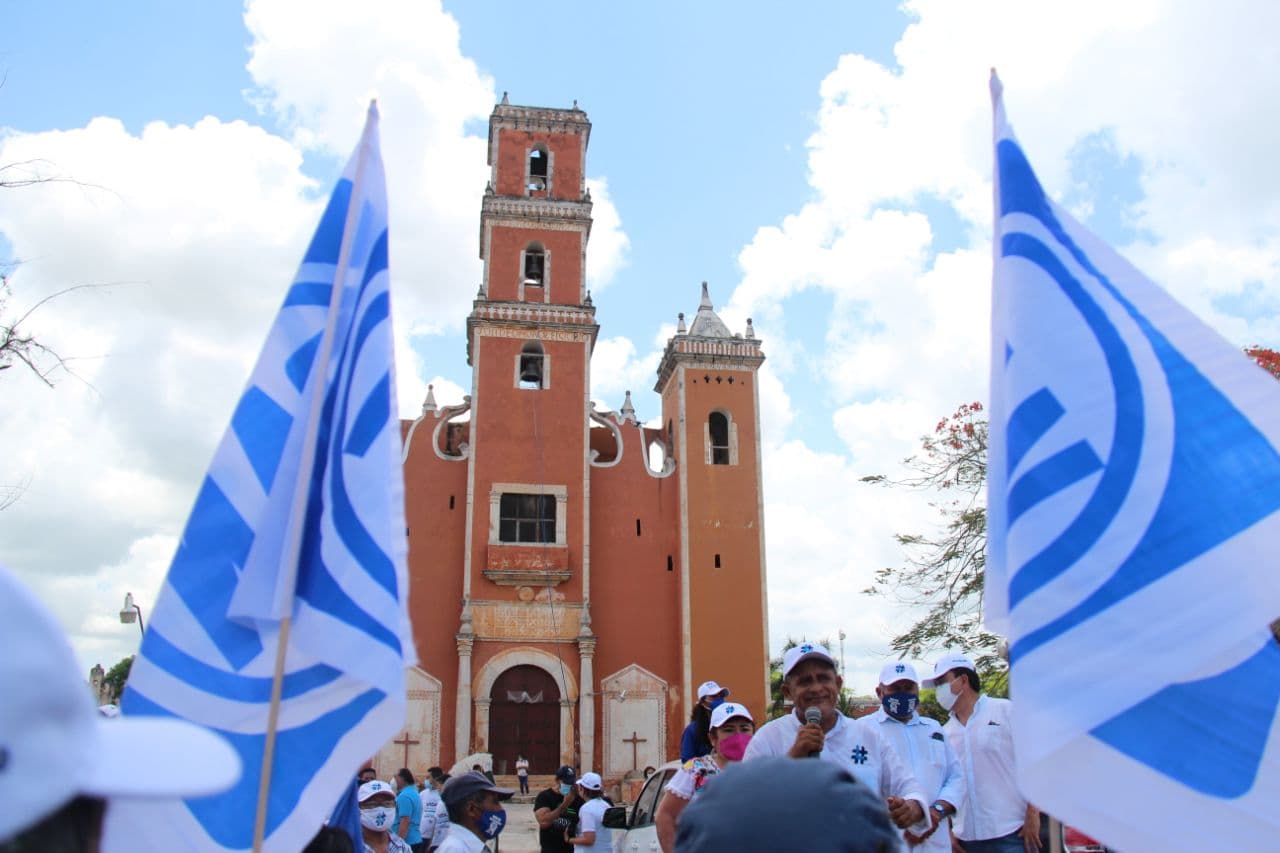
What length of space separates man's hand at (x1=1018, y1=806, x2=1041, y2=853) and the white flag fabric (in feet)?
7.27

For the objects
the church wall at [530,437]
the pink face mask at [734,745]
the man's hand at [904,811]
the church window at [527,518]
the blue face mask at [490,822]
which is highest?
the church wall at [530,437]

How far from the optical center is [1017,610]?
98.0 inches

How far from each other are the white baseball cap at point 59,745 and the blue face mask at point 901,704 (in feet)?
12.4

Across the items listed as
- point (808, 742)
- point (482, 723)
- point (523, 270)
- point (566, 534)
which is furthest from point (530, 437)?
point (808, 742)

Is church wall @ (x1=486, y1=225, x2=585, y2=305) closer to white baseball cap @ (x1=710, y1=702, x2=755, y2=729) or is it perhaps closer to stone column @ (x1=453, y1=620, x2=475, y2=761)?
stone column @ (x1=453, y1=620, x2=475, y2=761)

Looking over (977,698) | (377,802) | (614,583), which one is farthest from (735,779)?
(614,583)

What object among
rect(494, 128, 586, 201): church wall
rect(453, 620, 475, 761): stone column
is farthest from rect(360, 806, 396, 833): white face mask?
rect(494, 128, 586, 201): church wall

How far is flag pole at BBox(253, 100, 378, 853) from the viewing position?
2584mm

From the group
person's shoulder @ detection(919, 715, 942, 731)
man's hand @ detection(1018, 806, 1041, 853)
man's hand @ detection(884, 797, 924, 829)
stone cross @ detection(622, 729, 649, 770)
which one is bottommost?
stone cross @ detection(622, 729, 649, 770)

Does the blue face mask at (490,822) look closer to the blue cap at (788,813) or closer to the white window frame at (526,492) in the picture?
the blue cap at (788,813)

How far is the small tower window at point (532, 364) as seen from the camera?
2295 cm

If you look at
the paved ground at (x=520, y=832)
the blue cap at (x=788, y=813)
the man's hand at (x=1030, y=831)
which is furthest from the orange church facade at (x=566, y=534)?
the blue cap at (x=788, y=813)

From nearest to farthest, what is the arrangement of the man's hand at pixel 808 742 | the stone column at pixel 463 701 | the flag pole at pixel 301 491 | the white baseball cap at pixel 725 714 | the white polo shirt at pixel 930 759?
the flag pole at pixel 301 491
the man's hand at pixel 808 742
the white polo shirt at pixel 930 759
the white baseball cap at pixel 725 714
the stone column at pixel 463 701

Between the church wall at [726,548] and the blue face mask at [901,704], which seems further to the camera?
the church wall at [726,548]
